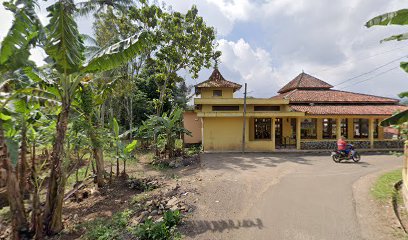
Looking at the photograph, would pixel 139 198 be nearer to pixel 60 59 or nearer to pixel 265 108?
pixel 60 59

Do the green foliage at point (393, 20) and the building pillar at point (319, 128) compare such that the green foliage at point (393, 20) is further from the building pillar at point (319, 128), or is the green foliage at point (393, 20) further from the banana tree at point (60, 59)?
the building pillar at point (319, 128)

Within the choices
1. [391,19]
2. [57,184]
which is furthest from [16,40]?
[391,19]

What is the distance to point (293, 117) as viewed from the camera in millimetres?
16922

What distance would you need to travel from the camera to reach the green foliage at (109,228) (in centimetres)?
579

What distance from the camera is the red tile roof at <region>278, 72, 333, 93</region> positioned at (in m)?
21.4

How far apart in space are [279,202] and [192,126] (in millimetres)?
15023

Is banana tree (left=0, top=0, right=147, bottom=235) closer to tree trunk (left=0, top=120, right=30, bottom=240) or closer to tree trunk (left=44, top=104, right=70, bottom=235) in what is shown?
tree trunk (left=44, top=104, right=70, bottom=235)

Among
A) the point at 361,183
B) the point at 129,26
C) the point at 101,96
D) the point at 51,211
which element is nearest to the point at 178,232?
the point at 51,211

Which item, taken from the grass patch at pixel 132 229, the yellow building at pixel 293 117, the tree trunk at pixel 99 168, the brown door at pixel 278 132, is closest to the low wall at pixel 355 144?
the yellow building at pixel 293 117

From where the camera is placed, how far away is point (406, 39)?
520 centimetres

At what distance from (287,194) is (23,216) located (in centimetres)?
756

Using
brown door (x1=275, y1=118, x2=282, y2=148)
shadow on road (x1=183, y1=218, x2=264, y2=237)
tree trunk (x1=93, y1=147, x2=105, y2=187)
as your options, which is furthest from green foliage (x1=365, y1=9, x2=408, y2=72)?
brown door (x1=275, y1=118, x2=282, y2=148)

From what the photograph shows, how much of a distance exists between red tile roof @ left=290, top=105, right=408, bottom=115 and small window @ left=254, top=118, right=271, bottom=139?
2.18 metres

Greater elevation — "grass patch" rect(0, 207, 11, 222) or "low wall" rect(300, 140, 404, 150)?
"low wall" rect(300, 140, 404, 150)
